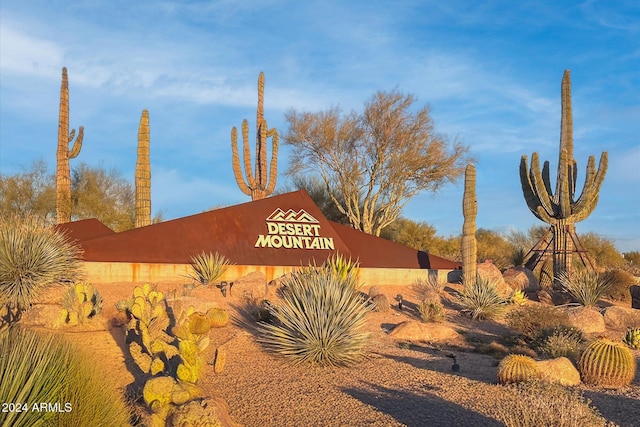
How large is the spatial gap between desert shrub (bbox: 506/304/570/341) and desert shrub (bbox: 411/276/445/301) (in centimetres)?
362

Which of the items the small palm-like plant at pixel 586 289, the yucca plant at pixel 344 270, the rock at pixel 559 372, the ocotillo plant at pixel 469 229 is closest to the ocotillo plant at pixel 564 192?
the small palm-like plant at pixel 586 289

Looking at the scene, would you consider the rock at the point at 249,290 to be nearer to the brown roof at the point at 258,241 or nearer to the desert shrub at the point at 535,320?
the brown roof at the point at 258,241

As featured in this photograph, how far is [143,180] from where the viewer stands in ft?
68.9

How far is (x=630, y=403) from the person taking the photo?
830 centimetres

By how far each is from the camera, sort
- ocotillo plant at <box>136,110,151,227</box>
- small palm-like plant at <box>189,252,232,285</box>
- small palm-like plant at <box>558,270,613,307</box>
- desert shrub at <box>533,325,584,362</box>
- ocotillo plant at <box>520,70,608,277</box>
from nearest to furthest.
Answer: desert shrub at <box>533,325,584,362</box> → small palm-like plant at <box>189,252,232,285</box> → small palm-like plant at <box>558,270,613,307</box> → ocotillo plant at <box>136,110,151,227</box> → ocotillo plant at <box>520,70,608,277</box>

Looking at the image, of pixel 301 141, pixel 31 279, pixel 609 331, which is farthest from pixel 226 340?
pixel 301 141

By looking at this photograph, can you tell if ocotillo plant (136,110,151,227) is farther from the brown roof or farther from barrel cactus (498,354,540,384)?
barrel cactus (498,354,540,384)

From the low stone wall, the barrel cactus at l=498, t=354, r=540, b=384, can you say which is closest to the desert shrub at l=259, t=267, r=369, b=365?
the barrel cactus at l=498, t=354, r=540, b=384

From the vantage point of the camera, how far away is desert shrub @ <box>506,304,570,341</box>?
48.0ft

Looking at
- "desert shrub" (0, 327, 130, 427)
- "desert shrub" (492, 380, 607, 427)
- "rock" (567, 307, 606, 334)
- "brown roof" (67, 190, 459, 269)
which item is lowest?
"desert shrub" (492, 380, 607, 427)

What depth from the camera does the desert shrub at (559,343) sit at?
38.0ft

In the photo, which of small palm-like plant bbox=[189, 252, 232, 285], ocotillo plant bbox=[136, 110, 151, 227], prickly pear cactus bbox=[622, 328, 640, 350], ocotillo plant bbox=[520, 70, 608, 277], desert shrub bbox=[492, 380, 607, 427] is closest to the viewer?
desert shrub bbox=[492, 380, 607, 427]

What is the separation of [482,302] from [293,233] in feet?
20.3

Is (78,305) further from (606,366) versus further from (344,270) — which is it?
(606,366)
